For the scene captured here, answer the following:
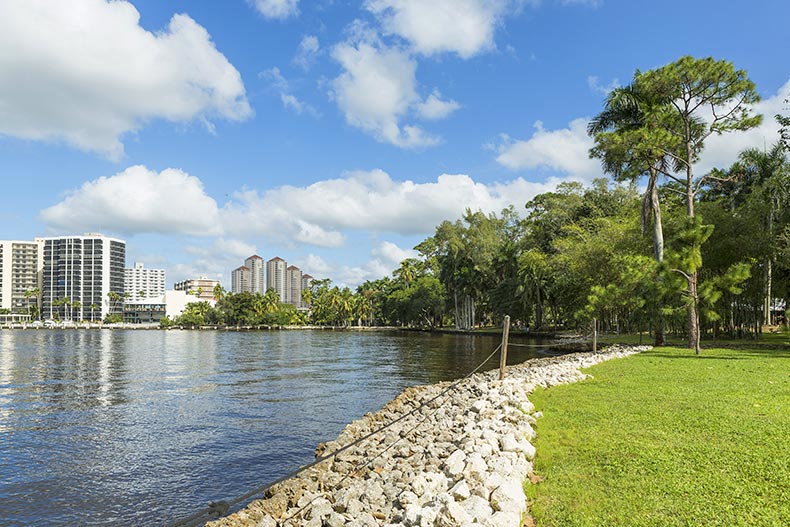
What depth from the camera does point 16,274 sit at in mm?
196375

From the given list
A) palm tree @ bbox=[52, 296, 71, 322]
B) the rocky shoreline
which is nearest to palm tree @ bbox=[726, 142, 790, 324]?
the rocky shoreline

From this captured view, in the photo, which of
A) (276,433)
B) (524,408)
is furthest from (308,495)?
(276,433)

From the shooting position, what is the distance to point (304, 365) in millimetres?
34969

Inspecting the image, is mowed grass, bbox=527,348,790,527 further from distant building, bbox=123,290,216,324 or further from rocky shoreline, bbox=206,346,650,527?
distant building, bbox=123,290,216,324

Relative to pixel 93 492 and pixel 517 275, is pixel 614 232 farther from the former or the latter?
pixel 93 492

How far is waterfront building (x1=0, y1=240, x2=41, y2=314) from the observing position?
194m

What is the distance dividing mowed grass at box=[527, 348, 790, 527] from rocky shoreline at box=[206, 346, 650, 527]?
1.38 ft

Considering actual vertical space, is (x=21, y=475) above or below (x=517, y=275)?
below

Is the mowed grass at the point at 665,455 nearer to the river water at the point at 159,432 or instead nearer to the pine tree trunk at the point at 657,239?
the river water at the point at 159,432

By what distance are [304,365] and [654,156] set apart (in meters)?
24.5

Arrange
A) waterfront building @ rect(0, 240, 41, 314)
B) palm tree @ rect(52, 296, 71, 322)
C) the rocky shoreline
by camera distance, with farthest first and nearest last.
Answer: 1. waterfront building @ rect(0, 240, 41, 314)
2. palm tree @ rect(52, 296, 71, 322)
3. the rocky shoreline

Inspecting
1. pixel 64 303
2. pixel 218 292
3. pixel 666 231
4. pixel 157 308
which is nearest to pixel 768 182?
pixel 666 231

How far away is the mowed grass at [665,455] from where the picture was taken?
5.65 meters

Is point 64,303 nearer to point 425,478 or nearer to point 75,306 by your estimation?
point 75,306
